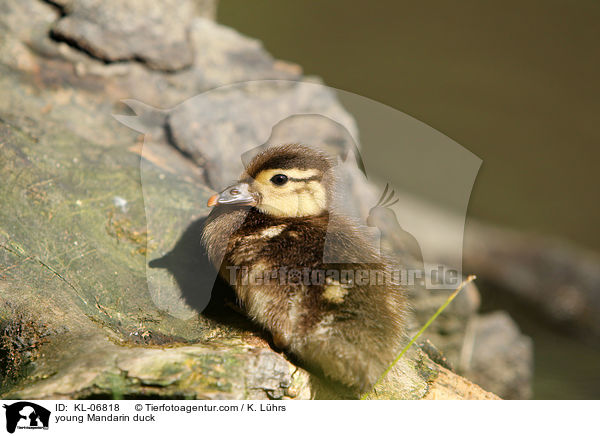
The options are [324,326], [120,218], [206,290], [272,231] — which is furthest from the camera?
[120,218]

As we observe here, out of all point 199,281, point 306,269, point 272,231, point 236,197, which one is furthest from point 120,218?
point 306,269

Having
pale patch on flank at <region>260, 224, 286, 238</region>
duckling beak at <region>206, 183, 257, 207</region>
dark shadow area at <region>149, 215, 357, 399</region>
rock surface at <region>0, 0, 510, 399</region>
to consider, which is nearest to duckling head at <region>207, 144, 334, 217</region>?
duckling beak at <region>206, 183, 257, 207</region>

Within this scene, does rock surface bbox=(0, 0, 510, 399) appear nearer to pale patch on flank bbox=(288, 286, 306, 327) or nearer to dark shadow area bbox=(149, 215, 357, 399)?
dark shadow area bbox=(149, 215, 357, 399)

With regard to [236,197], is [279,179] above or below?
above

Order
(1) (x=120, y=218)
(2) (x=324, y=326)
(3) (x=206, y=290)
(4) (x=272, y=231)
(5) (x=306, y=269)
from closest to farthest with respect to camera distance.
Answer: (2) (x=324, y=326)
(5) (x=306, y=269)
(4) (x=272, y=231)
(3) (x=206, y=290)
(1) (x=120, y=218)

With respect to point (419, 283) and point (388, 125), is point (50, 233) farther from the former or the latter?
point (388, 125)

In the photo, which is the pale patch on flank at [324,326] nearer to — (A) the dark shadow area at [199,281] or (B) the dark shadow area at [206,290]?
(B) the dark shadow area at [206,290]

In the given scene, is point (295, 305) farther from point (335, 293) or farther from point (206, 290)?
point (206, 290)
